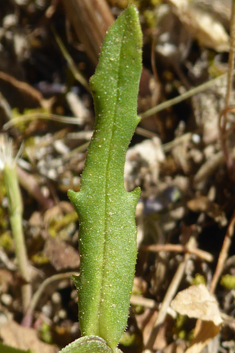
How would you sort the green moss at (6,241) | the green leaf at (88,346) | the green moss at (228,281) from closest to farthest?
the green leaf at (88,346), the green moss at (228,281), the green moss at (6,241)

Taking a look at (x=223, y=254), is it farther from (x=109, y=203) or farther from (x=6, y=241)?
(x=6, y=241)

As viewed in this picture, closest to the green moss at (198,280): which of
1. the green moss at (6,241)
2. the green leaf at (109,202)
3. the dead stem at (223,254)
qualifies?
the dead stem at (223,254)

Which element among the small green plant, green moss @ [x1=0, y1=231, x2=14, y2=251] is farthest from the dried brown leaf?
green moss @ [x1=0, y1=231, x2=14, y2=251]

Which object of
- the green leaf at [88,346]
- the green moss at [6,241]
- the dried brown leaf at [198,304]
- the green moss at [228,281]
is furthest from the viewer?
the green moss at [6,241]

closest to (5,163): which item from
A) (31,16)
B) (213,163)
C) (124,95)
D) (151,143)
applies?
(124,95)

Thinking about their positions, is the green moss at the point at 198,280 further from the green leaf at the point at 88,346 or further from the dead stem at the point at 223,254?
the green leaf at the point at 88,346

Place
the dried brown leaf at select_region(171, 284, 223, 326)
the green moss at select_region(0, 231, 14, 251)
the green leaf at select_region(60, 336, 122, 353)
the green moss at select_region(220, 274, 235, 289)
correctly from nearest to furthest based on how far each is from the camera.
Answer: the green leaf at select_region(60, 336, 122, 353) → the dried brown leaf at select_region(171, 284, 223, 326) → the green moss at select_region(220, 274, 235, 289) → the green moss at select_region(0, 231, 14, 251)

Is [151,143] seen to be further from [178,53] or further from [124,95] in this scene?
[124,95]

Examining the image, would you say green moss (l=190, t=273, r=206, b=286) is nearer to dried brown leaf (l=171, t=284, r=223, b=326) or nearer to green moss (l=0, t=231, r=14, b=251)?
dried brown leaf (l=171, t=284, r=223, b=326)

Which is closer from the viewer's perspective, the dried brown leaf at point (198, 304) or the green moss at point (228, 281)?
the dried brown leaf at point (198, 304)
